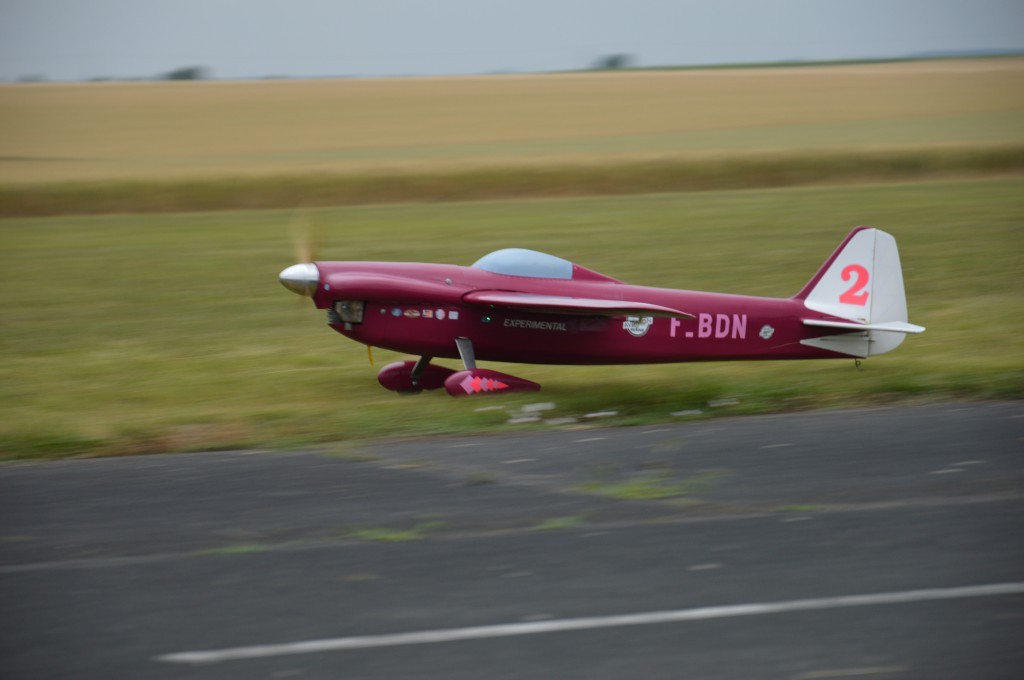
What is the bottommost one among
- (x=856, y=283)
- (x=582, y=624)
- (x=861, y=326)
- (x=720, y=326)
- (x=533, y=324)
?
(x=582, y=624)

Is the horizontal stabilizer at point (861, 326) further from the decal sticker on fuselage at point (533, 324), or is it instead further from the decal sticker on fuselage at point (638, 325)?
the decal sticker on fuselage at point (533, 324)

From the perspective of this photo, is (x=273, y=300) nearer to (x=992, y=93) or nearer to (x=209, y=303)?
(x=209, y=303)

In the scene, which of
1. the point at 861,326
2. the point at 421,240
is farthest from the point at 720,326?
the point at 421,240

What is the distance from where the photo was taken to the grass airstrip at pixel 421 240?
39.3ft

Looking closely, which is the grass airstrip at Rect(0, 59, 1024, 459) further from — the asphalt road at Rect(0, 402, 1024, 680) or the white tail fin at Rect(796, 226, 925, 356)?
the asphalt road at Rect(0, 402, 1024, 680)

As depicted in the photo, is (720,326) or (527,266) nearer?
(720,326)

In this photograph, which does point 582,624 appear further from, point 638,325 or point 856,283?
point 856,283

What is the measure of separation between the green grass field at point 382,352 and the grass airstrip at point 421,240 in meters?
0.07

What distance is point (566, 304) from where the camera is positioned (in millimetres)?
11859

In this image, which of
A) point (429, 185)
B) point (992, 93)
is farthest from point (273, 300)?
point (992, 93)

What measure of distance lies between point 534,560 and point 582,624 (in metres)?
1.00

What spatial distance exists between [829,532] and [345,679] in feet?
11.5

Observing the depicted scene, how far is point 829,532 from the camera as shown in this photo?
7.23 metres

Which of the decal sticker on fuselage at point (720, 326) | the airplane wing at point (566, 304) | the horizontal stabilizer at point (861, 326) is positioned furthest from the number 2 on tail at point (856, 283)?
the airplane wing at point (566, 304)
